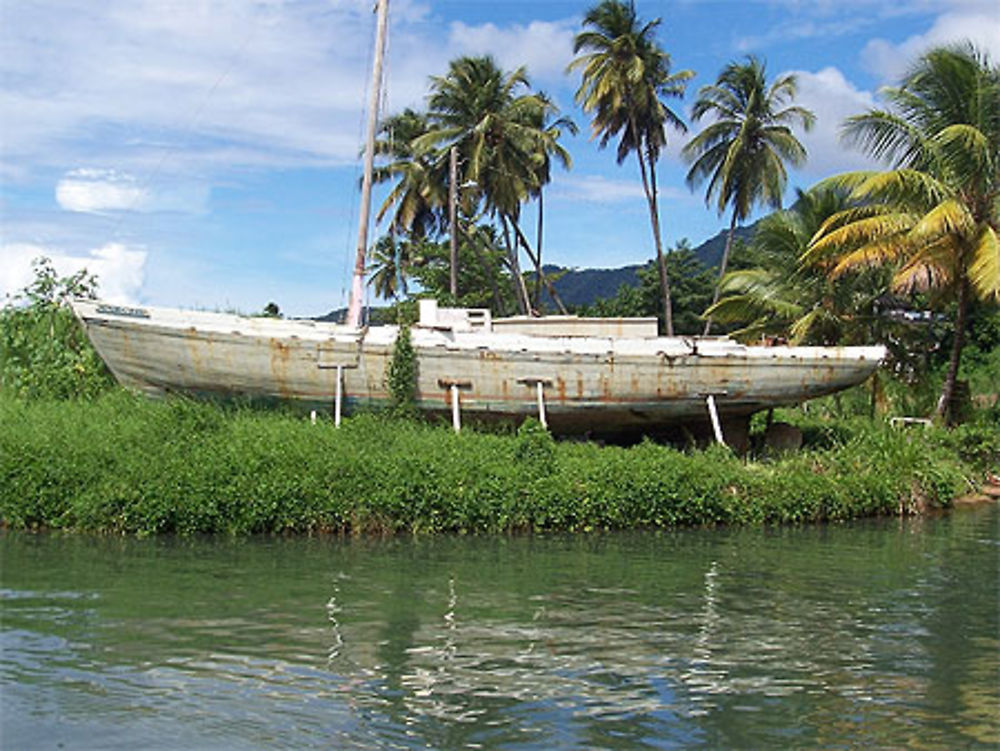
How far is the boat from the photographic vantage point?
20.0 metres

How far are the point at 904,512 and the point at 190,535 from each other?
11562mm

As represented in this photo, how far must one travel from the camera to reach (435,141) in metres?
36.6

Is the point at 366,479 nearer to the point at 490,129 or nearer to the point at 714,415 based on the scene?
the point at 714,415

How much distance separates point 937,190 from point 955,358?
3.71m

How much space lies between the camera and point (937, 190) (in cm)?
2261

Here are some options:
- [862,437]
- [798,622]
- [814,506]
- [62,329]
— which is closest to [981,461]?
[862,437]

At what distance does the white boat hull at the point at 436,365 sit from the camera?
19.9 m

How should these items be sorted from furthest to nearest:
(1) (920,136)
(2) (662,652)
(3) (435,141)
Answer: (3) (435,141)
(1) (920,136)
(2) (662,652)

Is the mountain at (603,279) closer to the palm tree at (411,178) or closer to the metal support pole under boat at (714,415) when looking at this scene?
the palm tree at (411,178)

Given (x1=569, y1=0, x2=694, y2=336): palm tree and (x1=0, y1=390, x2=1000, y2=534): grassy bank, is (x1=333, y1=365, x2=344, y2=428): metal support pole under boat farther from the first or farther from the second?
(x1=569, y1=0, x2=694, y2=336): palm tree

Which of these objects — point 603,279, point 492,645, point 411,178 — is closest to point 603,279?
point 603,279

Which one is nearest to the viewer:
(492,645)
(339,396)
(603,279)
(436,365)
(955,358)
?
(492,645)

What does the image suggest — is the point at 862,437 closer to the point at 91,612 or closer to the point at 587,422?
the point at 587,422

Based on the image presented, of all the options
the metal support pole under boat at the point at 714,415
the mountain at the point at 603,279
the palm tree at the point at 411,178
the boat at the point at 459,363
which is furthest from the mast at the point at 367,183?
the mountain at the point at 603,279
